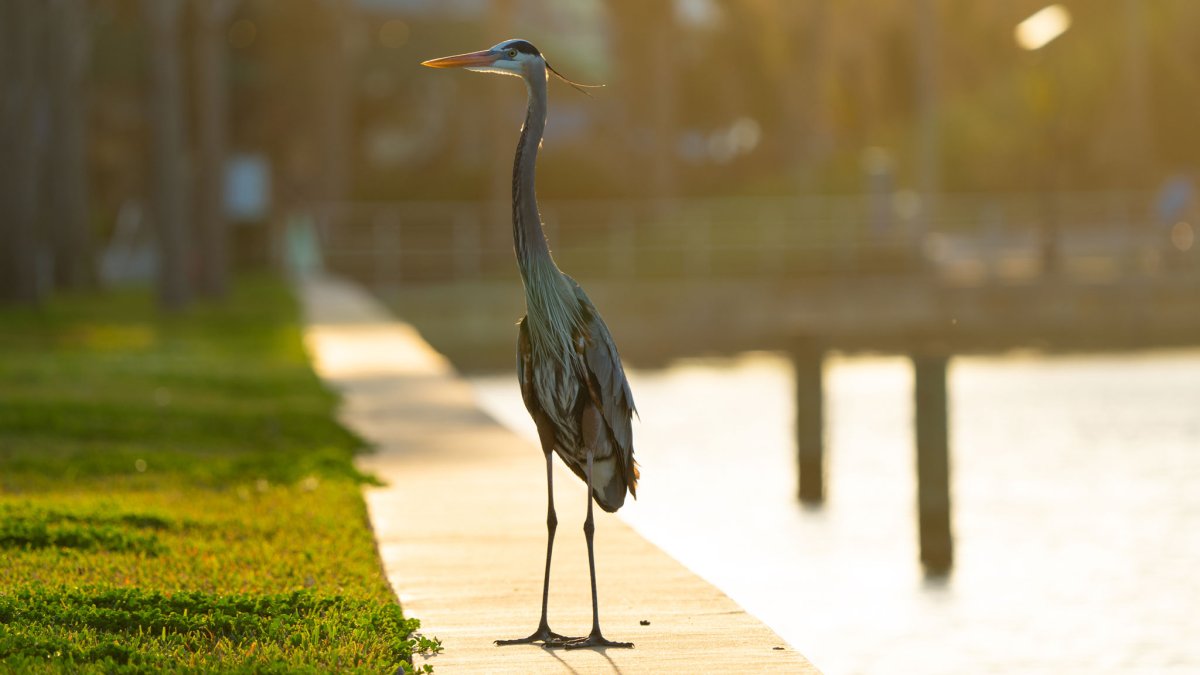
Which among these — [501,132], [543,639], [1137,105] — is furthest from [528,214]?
[1137,105]

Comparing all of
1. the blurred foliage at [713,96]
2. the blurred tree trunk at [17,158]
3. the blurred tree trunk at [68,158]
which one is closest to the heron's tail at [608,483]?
the blurred tree trunk at [17,158]

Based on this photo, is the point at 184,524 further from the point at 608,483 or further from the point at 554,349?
the point at 554,349

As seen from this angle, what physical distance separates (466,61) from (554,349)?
1.09 metres

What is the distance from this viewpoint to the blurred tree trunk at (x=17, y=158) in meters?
27.4

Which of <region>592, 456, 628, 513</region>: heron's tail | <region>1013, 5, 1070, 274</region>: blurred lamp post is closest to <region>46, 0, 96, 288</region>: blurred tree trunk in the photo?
<region>1013, 5, 1070, 274</region>: blurred lamp post

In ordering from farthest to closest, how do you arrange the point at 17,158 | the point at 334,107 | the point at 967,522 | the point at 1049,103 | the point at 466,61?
the point at 334,107 < the point at 1049,103 < the point at 17,158 < the point at 967,522 < the point at 466,61

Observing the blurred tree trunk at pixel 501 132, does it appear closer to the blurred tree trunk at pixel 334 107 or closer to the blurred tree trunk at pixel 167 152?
the blurred tree trunk at pixel 334 107

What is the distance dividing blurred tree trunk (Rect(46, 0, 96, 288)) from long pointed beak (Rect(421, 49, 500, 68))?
26065 millimetres

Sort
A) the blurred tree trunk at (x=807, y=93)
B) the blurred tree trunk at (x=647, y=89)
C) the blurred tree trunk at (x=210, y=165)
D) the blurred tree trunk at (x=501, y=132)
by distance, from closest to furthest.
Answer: the blurred tree trunk at (x=210, y=165)
the blurred tree trunk at (x=501, y=132)
the blurred tree trunk at (x=647, y=89)
the blurred tree trunk at (x=807, y=93)

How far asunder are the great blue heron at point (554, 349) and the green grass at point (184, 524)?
0.90m

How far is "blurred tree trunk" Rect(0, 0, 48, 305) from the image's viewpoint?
27.4m

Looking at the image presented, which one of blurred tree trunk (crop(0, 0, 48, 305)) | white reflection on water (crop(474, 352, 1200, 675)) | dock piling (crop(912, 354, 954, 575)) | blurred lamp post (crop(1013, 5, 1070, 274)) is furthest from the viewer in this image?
blurred lamp post (crop(1013, 5, 1070, 274))

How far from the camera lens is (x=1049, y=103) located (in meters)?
36.5

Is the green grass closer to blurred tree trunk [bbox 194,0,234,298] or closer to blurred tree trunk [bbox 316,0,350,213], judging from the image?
blurred tree trunk [bbox 194,0,234,298]
